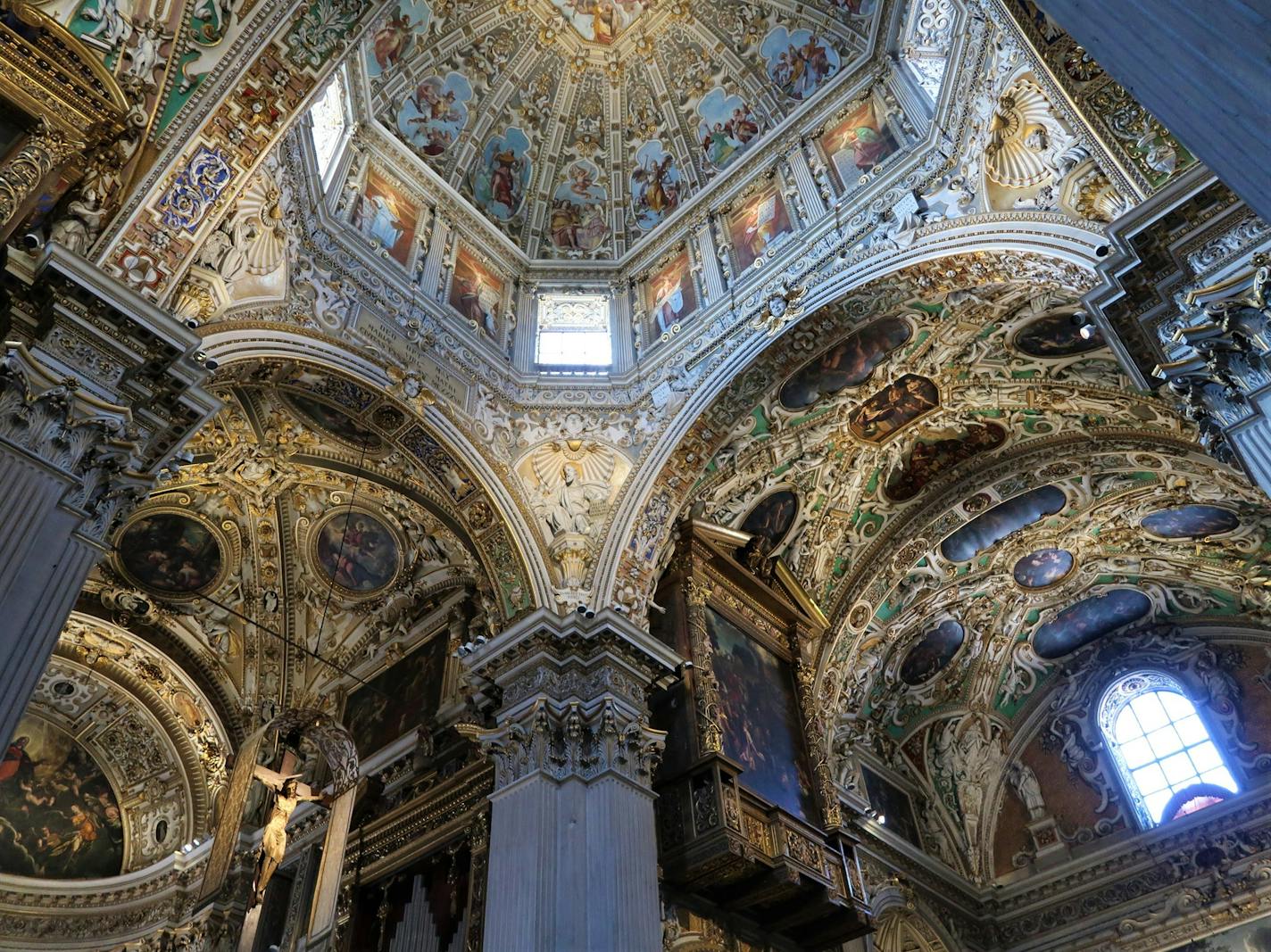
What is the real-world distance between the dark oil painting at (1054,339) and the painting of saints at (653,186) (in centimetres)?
630

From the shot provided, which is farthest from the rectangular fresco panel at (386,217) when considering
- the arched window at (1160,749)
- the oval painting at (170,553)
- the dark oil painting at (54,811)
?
the arched window at (1160,749)

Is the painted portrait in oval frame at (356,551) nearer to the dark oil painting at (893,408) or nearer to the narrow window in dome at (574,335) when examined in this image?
the narrow window in dome at (574,335)

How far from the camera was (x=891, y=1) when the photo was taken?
42.5 feet

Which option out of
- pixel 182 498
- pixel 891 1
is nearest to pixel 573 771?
pixel 182 498

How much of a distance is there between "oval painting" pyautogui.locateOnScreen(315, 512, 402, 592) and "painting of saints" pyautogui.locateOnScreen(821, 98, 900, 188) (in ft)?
27.9

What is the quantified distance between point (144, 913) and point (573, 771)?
30.3 ft

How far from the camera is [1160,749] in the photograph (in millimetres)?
16750

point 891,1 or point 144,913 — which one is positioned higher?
point 891,1

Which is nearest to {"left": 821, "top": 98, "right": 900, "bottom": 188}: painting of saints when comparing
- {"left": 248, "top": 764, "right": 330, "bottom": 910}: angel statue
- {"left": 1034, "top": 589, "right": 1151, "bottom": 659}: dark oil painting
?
{"left": 1034, "top": 589, "right": 1151, "bottom": 659}: dark oil painting

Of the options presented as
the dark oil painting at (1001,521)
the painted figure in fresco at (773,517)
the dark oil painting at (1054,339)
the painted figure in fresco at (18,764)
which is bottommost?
the painted figure in fresco at (18,764)

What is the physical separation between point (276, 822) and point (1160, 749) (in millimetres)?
14902

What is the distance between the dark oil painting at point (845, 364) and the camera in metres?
12.1

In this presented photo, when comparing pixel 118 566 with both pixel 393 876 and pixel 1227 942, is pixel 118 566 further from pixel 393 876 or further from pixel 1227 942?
pixel 1227 942

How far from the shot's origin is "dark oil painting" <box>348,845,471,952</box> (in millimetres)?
10289
